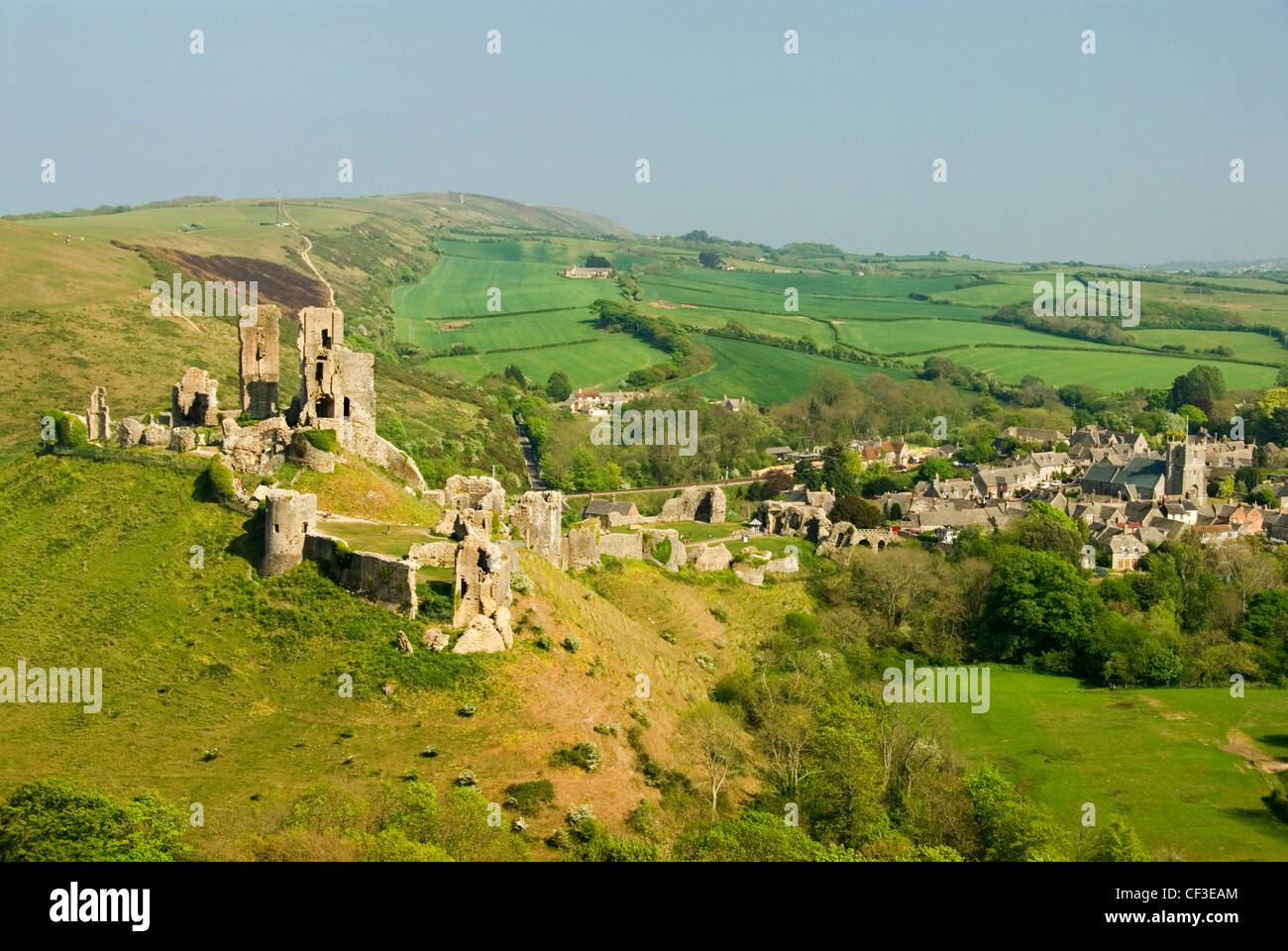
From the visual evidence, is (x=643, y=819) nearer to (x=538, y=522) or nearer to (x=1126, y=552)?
(x=538, y=522)

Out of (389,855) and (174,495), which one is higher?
(174,495)

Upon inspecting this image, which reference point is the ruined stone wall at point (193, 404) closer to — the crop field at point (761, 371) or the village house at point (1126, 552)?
the village house at point (1126, 552)

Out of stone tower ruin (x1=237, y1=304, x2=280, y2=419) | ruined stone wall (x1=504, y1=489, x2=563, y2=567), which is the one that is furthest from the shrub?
stone tower ruin (x1=237, y1=304, x2=280, y2=419)

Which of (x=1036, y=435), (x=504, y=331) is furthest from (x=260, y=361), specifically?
(x=504, y=331)

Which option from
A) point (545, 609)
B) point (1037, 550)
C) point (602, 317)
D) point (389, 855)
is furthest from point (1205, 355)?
point (389, 855)

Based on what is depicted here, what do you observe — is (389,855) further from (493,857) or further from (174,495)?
(174,495)

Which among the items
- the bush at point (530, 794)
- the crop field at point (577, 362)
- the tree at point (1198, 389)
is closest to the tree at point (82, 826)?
the bush at point (530, 794)
